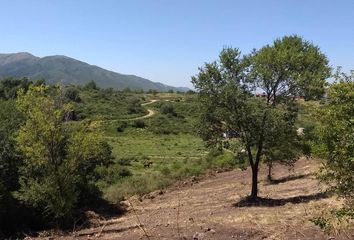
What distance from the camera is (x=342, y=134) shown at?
9.72 m

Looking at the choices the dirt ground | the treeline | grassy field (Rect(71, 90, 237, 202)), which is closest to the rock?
the dirt ground

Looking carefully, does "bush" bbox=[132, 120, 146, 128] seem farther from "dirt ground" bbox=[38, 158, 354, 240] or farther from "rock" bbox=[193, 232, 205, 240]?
"rock" bbox=[193, 232, 205, 240]

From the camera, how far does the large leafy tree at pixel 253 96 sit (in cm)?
2383

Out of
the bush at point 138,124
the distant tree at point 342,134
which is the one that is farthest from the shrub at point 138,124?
the distant tree at point 342,134

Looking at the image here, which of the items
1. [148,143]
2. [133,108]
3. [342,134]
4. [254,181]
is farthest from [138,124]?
[342,134]

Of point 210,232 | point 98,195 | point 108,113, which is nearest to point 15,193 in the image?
point 98,195

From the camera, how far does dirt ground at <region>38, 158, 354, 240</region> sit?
17.5m

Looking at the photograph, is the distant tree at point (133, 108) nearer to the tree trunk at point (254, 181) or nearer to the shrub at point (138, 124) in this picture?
the shrub at point (138, 124)

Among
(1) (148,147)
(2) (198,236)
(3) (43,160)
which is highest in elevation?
(3) (43,160)

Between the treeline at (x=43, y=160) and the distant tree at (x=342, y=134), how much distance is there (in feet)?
49.5

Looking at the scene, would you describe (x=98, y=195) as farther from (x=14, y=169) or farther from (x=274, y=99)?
(x=274, y=99)

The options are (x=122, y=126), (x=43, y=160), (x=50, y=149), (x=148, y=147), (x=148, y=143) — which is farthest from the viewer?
(x=122, y=126)

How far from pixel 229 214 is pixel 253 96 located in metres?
6.77

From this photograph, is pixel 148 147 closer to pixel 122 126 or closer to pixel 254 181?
pixel 122 126
